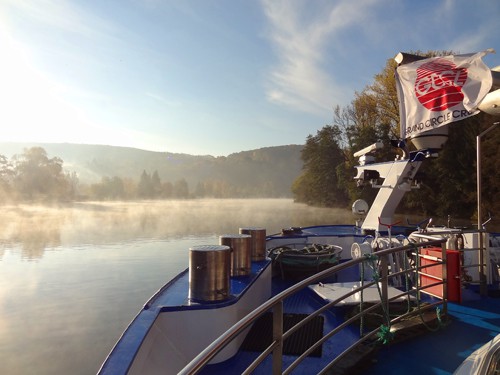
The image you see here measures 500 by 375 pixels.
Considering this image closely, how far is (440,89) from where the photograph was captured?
539 cm

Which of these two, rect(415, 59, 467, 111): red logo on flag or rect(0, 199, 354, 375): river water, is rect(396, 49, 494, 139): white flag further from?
rect(0, 199, 354, 375): river water

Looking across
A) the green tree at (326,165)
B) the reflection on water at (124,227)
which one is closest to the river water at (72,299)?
the reflection on water at (124,227)

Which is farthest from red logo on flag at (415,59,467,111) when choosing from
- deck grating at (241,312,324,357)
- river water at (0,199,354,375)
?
river water at (0,199,354,375)

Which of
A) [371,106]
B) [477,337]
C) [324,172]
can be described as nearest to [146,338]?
[477,337]

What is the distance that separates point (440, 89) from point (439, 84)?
0.26 feet

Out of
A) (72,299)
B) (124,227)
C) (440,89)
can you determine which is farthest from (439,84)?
(124,227)

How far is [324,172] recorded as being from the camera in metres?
53.0

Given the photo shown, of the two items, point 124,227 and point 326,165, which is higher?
point 326,165

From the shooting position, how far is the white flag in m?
4.74

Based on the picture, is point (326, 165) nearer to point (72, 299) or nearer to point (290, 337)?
point (72, 299)

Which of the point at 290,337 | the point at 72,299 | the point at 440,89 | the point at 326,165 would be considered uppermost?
the point at 326,165

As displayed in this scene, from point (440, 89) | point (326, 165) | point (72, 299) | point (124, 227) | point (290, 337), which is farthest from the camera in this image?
point (326, 165)

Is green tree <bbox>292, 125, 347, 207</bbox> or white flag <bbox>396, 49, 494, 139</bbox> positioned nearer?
white flag <bbox>396, 49, 494, 139</bbox>

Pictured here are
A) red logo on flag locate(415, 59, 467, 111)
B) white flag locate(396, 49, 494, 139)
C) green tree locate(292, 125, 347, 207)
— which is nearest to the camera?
white flag locate(396, 49, 494, 139)
